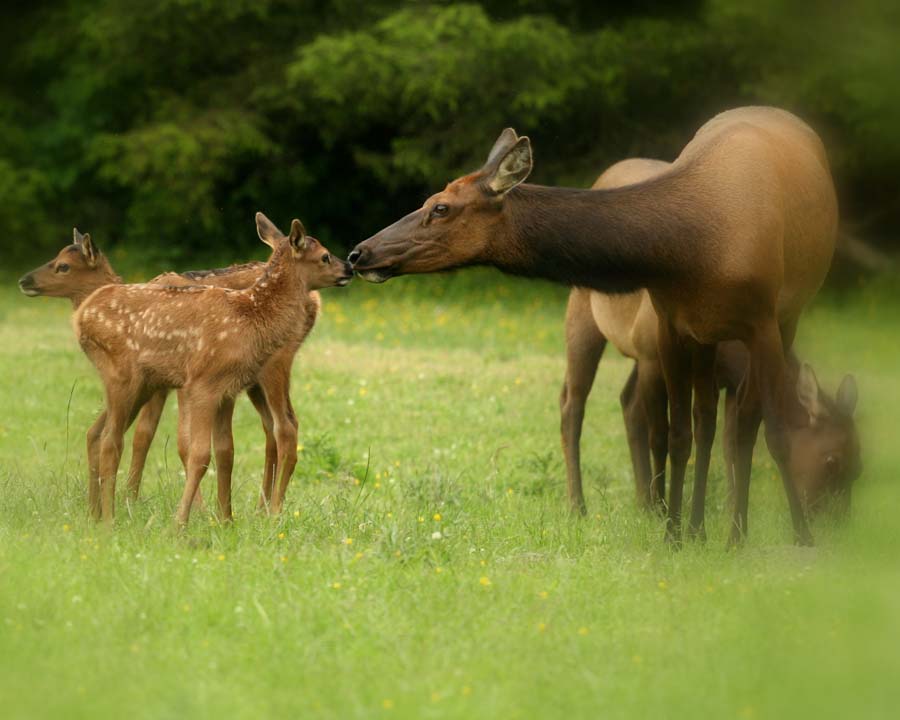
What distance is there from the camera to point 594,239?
8.15 metres

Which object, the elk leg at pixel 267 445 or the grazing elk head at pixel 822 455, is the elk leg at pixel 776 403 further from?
the elk leg at pixel 267 445

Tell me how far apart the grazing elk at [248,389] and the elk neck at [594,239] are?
52.4 inches

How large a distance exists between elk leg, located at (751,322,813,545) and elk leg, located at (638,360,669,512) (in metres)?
0.91

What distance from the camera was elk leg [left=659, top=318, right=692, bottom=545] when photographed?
342 inches

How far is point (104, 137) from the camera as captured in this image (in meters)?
24.5

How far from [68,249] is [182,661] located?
4.25m

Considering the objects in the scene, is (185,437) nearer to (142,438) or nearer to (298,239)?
(142,438)

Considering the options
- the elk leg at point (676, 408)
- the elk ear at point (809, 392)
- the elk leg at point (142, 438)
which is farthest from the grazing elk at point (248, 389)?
the elk ear at point (809, 392)

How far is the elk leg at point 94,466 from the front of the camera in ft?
27.2

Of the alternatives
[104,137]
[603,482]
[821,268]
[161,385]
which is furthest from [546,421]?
[104,137]

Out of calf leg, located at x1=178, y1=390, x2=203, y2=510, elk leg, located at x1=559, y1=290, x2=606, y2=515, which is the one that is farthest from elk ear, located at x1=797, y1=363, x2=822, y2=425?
calf leg, located at x1=178, y1=390, x2=203, y2=510

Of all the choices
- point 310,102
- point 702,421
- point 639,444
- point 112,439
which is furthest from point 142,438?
point 310,102

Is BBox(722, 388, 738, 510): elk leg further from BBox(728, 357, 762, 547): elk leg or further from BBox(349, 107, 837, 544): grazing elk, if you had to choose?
BBox(349, 107, 837, 544): grazing elk

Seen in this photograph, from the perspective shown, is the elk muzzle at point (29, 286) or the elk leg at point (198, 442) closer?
the elk leg at point (198, 442)
